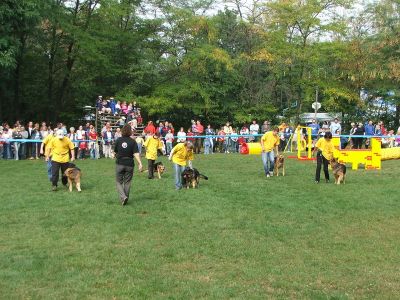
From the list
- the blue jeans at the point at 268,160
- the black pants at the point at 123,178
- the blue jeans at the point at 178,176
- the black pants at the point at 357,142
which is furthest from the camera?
the black pants at the point at 357,142

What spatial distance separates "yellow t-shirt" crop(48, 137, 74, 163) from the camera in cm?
1466

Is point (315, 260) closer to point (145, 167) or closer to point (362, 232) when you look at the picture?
point (362, 232)

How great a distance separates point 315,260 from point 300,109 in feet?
98.4

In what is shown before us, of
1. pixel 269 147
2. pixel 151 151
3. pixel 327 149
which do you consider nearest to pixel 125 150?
pixel 151 151

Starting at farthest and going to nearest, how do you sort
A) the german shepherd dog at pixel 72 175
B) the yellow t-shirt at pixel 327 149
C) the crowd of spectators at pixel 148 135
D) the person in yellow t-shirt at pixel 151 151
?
the crowd of spectators at pixel 148 135 → the person in yellow t-shirt at pixel 151 151 → the yellow t-shirt at pixel 327 149 → the german shepherd dog at pixel 72 175

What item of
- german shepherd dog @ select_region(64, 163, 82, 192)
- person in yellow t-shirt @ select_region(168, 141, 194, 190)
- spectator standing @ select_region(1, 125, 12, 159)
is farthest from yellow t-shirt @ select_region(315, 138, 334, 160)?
spectator standing @ select_region(1, 125, 12, 159)

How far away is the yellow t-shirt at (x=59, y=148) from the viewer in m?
14.7

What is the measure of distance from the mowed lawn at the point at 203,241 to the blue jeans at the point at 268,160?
1710mm

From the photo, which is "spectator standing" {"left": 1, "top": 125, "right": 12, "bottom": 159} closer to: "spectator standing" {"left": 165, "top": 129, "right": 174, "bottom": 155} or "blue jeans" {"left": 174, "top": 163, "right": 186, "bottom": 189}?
"spectator standing" {"left": 165, "top": 129, "right": 174, "bottom": 155}

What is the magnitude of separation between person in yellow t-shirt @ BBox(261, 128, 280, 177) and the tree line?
1645 cm

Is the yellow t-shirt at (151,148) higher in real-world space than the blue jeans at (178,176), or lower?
higher

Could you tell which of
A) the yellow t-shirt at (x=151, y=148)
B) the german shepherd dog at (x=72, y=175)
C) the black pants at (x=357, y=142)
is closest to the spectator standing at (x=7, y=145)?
the yellow t-shirt at (x=151, y=148)

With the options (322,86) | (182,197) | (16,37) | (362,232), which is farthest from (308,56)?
(362,232)

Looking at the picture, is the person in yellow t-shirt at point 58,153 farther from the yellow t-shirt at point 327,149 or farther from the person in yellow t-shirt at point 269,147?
the yellow t-shirt at point 327,149
